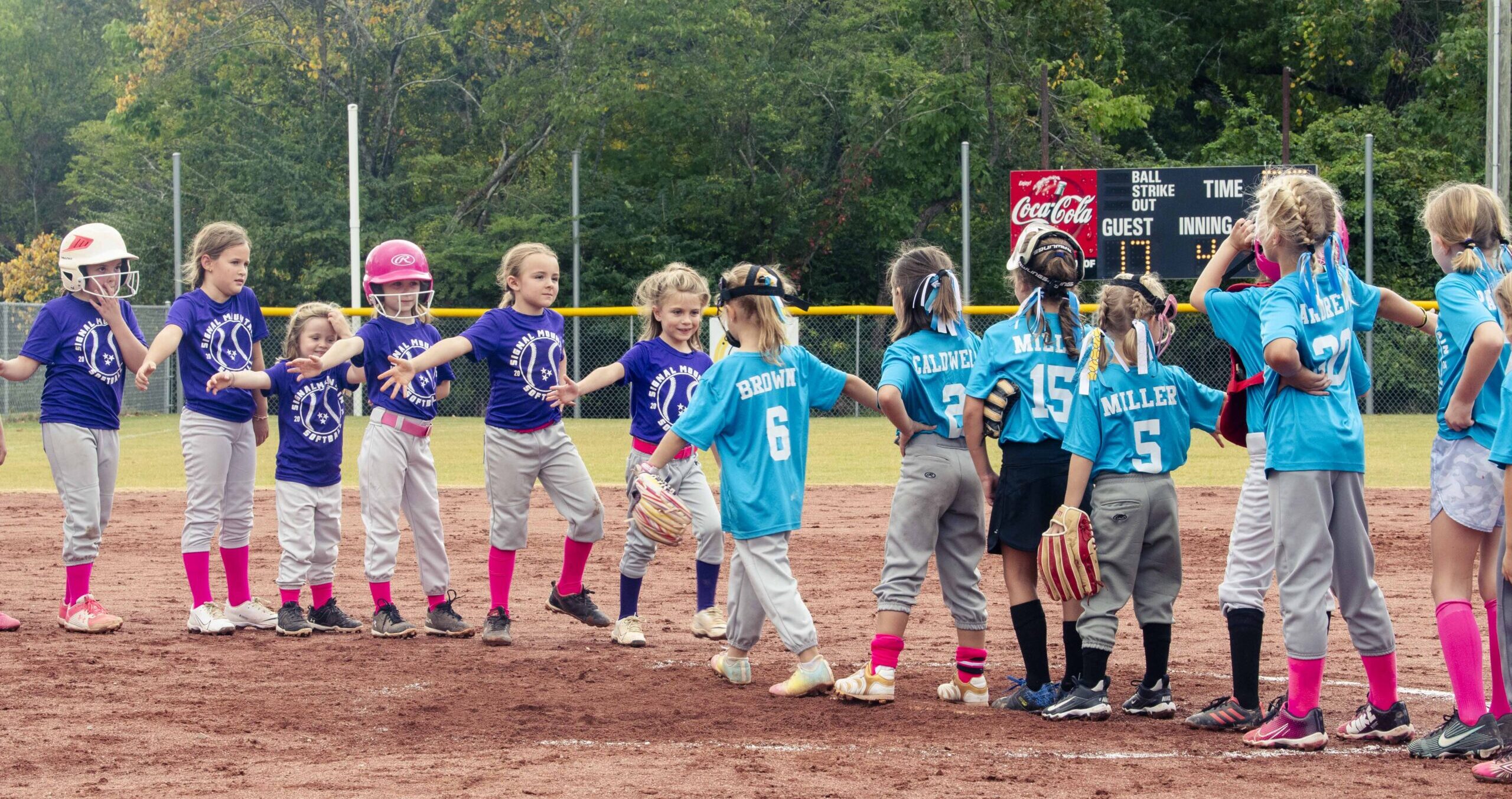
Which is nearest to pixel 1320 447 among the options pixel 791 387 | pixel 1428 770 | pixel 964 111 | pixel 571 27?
pixel 1428 770

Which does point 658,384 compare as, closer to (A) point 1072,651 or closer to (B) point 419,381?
(B) point 419,381

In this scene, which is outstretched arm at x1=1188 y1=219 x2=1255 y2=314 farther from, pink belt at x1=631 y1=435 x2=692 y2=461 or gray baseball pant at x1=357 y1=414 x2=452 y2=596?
gray baseball pant at x1=357 y1=414 x2=452 y2=596

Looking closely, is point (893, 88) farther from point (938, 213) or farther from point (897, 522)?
point (897, 522)

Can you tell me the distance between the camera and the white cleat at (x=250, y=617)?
22.1ft

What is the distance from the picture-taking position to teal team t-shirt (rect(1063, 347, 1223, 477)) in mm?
4746

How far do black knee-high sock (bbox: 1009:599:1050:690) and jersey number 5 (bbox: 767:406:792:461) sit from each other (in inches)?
38.1

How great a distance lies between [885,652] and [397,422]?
2.59m

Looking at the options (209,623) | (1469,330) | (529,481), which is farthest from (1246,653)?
(209,623)

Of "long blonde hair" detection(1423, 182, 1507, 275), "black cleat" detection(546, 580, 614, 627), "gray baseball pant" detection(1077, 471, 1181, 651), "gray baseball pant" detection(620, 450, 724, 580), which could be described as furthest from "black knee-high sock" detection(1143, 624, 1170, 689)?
"black cleat" detection(546, 580, 614, 627)

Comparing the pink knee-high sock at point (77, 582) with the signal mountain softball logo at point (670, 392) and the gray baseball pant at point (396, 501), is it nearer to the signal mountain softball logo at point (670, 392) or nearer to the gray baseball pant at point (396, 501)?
the gray baseball pant at point (396, 501)

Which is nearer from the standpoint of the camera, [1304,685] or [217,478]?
[1304,685]

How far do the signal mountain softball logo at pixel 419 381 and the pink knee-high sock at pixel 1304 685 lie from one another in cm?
380

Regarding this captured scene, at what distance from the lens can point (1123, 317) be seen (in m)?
4.86

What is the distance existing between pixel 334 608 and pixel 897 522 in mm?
2987
